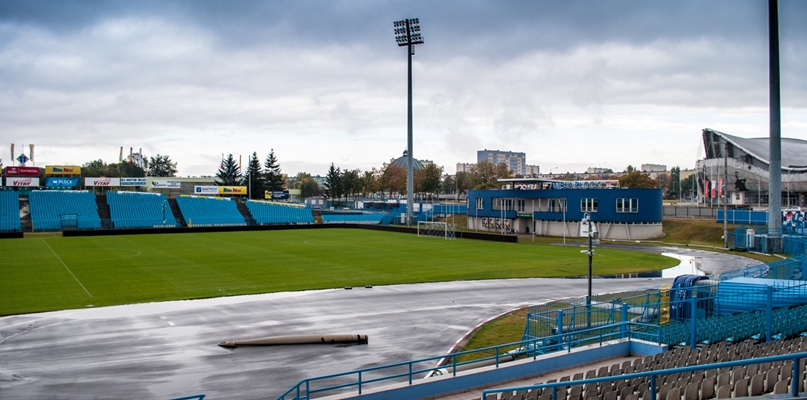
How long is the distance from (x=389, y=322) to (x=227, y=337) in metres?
7.18

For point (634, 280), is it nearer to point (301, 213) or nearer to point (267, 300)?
point (267, 300)

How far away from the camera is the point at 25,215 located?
3536 inches

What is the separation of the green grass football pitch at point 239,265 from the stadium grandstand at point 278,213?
36452 millimetres

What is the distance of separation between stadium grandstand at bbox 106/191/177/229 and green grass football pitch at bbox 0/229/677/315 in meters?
21.5

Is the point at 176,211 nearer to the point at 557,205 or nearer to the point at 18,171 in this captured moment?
the point at 18,171

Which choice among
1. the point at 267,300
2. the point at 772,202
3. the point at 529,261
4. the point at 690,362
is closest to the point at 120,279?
the point at 267,300

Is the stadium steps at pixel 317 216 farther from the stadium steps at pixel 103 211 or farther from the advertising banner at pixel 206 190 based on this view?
the stadium steps at pixel 103 211

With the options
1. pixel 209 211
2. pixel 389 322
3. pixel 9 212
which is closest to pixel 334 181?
pixel 209 211

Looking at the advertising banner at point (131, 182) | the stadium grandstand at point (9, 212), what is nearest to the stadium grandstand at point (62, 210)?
the stadium grandstand at point (9, 212)

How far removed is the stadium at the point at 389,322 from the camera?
1516 centimetres

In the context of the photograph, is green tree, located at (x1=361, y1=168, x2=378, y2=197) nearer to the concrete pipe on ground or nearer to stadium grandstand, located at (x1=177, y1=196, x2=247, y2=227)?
stadium grandstand, located at (x1=177, y1=196, x2=247, y2=227)

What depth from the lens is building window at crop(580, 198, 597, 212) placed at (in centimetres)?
7875

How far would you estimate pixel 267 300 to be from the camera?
3284 cm

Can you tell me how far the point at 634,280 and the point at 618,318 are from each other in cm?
1971
